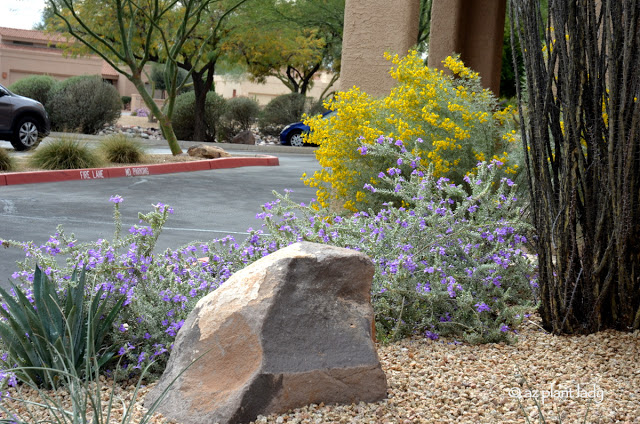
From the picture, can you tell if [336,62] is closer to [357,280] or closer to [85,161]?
[85,161]

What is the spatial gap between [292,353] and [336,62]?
3296cm

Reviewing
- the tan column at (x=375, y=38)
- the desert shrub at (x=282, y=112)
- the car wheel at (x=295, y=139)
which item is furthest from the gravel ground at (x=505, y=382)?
the desert shrub at (x=282, y=112)

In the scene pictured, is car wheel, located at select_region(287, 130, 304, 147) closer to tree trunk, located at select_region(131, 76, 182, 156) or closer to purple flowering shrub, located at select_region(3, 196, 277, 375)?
tree trunk, located at select_region(131, 76, 182, 156)

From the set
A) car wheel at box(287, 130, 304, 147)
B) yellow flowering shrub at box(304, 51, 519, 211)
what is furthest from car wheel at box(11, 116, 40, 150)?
yellow flowering shrub at box(304, 51, 519, 211)

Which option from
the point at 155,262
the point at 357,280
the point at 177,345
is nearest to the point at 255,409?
the point at 177,345

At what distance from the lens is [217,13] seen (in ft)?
90.9

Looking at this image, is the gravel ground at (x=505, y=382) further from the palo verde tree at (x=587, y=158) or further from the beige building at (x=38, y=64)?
the beige building at (x=38, y=64)

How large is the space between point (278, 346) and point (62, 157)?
12386 millimetres

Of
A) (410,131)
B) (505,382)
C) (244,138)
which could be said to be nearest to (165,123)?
(244,138)

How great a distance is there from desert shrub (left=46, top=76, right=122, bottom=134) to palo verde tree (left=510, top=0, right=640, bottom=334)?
24701 mm

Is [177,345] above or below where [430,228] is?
below

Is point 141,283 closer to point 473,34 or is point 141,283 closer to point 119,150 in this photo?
point 473,34

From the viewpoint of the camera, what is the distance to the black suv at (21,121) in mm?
18406

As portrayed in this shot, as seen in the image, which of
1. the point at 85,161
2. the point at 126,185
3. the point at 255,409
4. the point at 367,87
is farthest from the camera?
the point at 85,161
